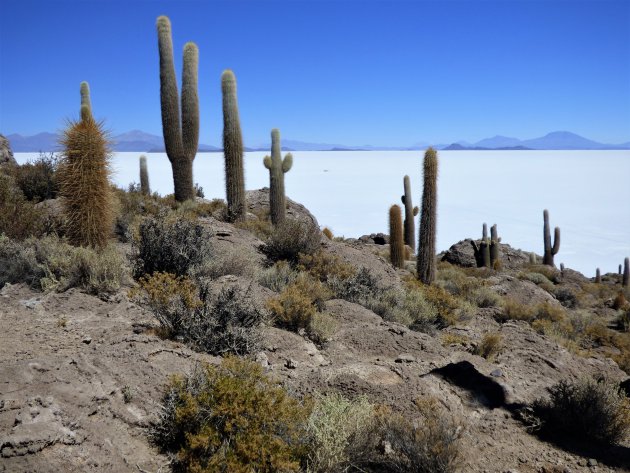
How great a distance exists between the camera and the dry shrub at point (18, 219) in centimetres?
899

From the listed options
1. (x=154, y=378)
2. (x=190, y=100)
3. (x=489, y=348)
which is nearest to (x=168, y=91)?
(x=190, y=100)

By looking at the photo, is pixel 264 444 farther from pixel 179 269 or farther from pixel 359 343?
pixel 179 269

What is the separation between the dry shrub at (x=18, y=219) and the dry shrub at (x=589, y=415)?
8.76 metres

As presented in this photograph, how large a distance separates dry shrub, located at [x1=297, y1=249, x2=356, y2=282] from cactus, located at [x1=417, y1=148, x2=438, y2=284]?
180 inches

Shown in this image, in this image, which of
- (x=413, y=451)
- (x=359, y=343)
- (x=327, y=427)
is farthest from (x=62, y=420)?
(x=359, y=343)

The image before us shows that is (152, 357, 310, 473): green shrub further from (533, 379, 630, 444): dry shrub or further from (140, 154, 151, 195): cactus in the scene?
(140, 154, 151, 195): cactus

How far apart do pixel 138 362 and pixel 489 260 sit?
23780 millimetres

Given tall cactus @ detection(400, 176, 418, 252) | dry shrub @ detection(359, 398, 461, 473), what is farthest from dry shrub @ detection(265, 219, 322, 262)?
tall cactus @ detection(400, 176, 418, 252)

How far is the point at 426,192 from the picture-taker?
595 inches

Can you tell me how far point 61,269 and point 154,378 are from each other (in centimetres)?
366

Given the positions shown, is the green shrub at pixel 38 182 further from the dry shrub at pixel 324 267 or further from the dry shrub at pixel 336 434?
the dry shrub at pixel 336 434

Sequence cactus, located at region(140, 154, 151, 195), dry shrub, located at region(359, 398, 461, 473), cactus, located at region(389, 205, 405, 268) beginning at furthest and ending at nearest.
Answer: cactus, located at region(140, 154, 151, 195) → cactus, located at region(389, 205, 405, 268) → dry shrub, located at region(359, 398, 461, 473)

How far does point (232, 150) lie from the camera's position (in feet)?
55.2

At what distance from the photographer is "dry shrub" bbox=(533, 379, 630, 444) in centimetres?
536
